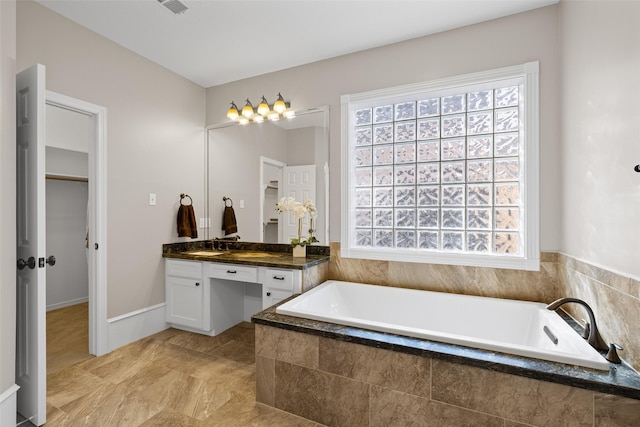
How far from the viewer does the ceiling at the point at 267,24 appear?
2.13 meters

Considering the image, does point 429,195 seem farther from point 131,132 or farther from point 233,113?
point 131,132

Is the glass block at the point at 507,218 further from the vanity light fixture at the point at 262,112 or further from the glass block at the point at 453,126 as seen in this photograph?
the vanity light fixture at the point at 262,112

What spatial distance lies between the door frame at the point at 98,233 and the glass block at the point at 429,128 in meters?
2.62

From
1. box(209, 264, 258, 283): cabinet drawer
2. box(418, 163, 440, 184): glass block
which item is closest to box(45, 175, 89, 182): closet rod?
box(209, 264, 258, 283): cabinet drawer

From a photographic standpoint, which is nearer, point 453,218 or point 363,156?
point 453,218

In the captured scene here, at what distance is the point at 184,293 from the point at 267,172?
1.41 m

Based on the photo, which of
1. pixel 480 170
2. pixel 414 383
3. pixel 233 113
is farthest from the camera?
pixel 233 113

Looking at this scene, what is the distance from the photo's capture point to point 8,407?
5.14 feet

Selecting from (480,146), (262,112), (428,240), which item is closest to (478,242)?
(428,240)

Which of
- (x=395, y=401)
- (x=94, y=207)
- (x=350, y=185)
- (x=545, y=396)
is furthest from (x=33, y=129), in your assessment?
(x=545, y=396)

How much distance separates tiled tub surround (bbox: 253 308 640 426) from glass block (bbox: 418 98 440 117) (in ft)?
6.02

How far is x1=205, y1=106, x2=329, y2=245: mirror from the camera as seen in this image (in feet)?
9.43

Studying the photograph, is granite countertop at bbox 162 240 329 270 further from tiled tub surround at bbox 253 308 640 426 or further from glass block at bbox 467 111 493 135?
glass block at bbox 467 111 493 135

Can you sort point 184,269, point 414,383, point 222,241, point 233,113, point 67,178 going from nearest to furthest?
point 414,383 < point 184,269 < point 233,113 < point 222,241 < point 67,178
